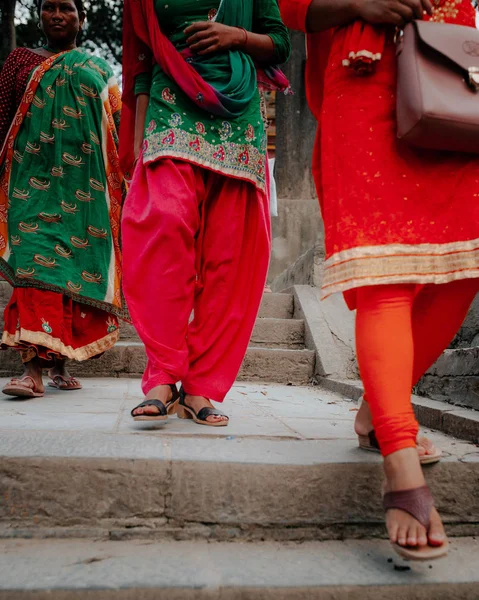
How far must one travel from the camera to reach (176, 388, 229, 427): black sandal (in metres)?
1.98

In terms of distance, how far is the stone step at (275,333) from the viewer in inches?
161

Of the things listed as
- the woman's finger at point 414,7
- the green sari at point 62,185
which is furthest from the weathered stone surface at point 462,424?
the green sari at point 62,185

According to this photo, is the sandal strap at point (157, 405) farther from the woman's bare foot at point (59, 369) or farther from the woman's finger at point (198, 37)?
the woman's bare foot at point (59, 369)

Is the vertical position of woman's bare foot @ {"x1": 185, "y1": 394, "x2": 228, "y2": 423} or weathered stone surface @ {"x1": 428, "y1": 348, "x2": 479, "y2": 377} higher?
weathered stone surface @ {"x1": 428, "y1": 348, "x2": 479, "y2": 377}

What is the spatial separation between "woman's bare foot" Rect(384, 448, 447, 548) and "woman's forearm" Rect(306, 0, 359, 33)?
3.47 feet

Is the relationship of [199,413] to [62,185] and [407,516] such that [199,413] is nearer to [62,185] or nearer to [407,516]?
[407,516]

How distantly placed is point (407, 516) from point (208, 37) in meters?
1.65

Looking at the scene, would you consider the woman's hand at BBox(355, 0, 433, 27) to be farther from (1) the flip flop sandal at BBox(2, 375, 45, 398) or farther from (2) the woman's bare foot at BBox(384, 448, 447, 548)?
(1) the flip flop sandal at BBox(2, 375, 45, 398)

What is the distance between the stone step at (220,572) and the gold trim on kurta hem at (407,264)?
0.61 m

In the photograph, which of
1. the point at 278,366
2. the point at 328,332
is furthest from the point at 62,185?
the point at 328,332

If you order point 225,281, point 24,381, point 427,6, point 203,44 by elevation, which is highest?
point 203,44

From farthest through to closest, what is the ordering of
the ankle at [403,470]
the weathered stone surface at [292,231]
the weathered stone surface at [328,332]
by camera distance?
the weathered stone surface at [292,231]
the weathered stone surface at [328,332]
the ankle at [403,470]

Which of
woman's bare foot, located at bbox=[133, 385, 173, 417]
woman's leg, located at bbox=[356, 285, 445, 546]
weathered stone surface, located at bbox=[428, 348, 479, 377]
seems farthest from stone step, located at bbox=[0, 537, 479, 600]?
weathered stone surface, located at bbox=[428, 348, 479, 377]

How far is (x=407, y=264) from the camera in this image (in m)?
1.46
